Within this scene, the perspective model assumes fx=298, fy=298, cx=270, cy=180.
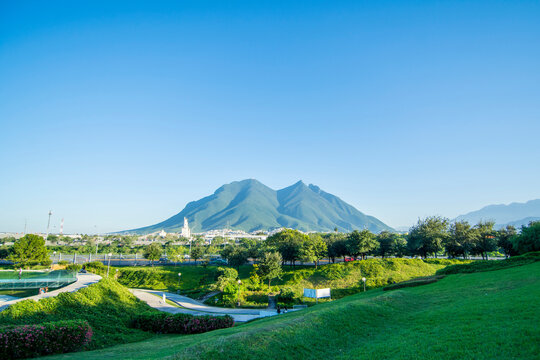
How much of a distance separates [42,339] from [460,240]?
6427cm

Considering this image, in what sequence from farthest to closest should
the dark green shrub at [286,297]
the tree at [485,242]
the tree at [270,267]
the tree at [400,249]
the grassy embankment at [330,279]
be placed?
the tree at [400,249] < the tree at [485,242] < the tree at [270,267] < the grassy embankment at [330,279] < the dark green shrub at [286,297]

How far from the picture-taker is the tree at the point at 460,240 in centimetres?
5581

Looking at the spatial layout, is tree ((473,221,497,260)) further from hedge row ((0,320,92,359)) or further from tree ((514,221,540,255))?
hedge row ((0,320,92,359))

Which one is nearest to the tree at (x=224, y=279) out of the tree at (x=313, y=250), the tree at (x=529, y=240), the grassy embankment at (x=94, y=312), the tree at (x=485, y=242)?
the tree at (x=313, y=250)

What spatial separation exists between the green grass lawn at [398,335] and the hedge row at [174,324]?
950 centimetres

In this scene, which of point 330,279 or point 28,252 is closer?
point 330,279

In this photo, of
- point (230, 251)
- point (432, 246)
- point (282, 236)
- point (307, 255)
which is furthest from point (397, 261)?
point (230, 251)

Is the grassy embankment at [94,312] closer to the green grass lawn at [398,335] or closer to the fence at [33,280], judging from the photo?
the green grass lawn at [398,335]

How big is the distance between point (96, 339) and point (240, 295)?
24.9m

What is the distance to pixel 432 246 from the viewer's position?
5709 centimetres

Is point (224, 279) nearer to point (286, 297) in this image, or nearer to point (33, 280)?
point (286, 297)

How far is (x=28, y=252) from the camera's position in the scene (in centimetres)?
5638

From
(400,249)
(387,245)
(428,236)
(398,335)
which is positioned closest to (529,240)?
(428,236)

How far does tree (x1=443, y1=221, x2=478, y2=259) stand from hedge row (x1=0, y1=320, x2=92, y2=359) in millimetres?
61276
